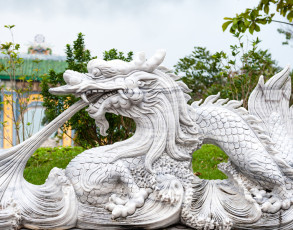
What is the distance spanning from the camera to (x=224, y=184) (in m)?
3.01

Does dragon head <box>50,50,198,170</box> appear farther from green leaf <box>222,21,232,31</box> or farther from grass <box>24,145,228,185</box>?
Answer: grass <box>24,145,228,185</box>

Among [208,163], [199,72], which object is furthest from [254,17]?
[199,72]

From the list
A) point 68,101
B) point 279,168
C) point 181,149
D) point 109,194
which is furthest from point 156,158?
point 68,101

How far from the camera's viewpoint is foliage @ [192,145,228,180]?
5.01 metres

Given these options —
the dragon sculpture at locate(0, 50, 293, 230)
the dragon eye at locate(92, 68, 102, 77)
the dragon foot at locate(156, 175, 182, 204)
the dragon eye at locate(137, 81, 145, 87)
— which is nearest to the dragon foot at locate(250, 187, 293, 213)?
the dragon sculpture at locate(0, 50, 293, 230)

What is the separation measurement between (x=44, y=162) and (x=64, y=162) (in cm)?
39

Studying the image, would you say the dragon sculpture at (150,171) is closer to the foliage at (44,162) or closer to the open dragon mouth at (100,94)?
the open dragon mouth at (100,94)

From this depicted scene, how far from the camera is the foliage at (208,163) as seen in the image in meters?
5.01

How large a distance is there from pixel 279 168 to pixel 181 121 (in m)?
0.79

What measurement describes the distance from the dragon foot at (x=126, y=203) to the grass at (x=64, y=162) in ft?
7.43

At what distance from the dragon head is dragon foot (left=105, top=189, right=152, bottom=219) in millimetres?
228

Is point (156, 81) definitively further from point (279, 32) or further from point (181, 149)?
point (279, 32)

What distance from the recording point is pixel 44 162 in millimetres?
6266

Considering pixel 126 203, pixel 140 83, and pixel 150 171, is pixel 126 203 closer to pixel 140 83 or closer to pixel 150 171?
pixel 150 171
